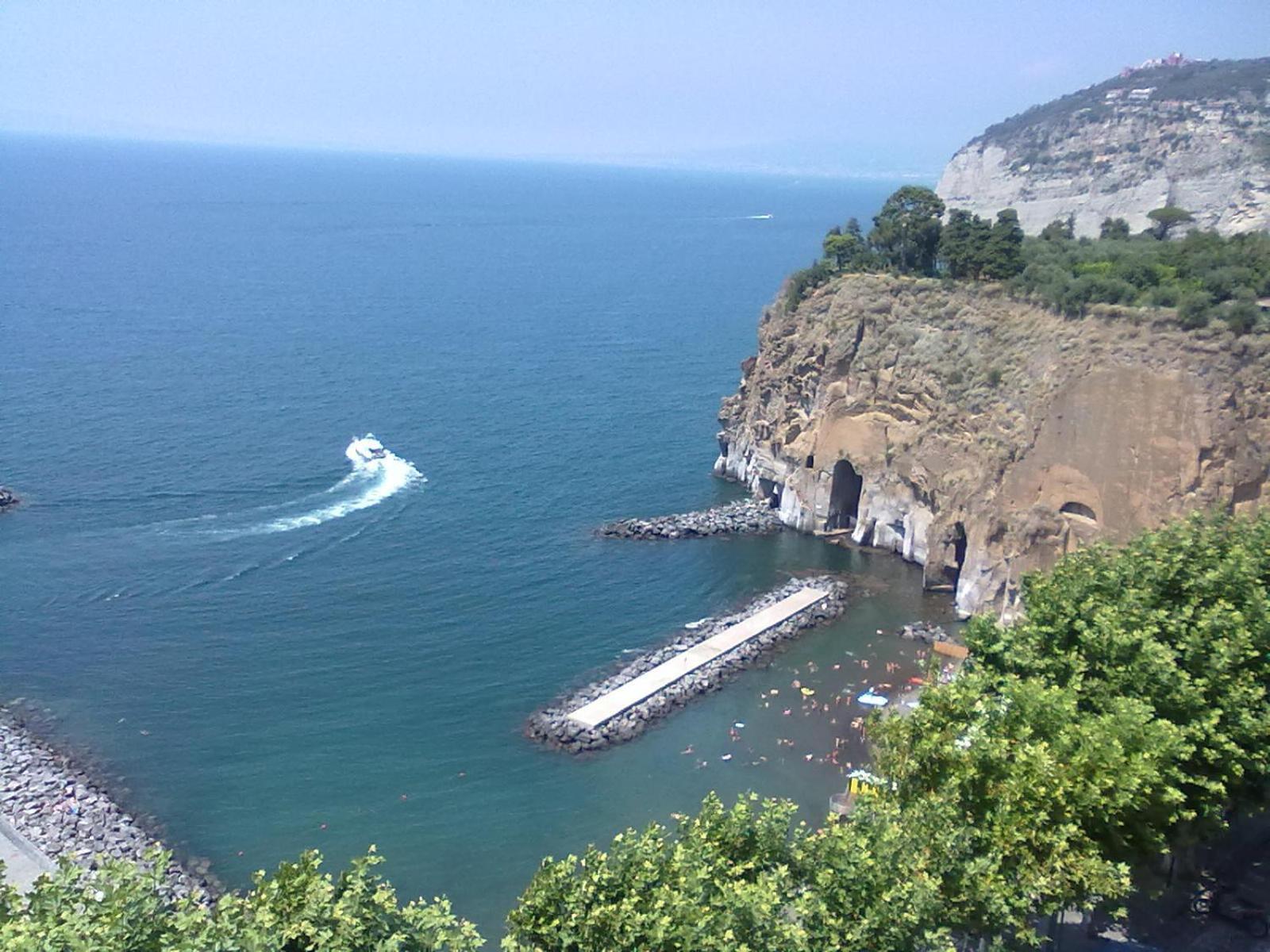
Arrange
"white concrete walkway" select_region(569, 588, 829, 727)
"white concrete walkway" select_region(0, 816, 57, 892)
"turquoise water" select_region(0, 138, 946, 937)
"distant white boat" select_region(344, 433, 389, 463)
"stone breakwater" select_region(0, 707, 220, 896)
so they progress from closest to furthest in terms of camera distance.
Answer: "white concrete walkway" select_region(0, 816, 57, 892)
"stone breakwater" select_region(0, 707, 220, 896)
"turquoise water" select_region(0, 138, 946, 937)
"white concrete walkway" select_region(569, 588, 829, 727)
"distant white boat" select_region(344, 433, 389, 463)

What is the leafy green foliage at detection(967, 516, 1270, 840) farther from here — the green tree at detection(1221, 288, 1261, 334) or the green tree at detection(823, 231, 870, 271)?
the green tree at detection(823, 231, 870, 271)

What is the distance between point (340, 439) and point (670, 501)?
2264 cm

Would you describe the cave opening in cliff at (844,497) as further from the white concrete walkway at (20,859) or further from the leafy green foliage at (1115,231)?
the white concrete walkway at (20,859)

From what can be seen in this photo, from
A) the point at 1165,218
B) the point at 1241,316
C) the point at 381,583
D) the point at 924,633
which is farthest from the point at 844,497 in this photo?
the point at 1165,218

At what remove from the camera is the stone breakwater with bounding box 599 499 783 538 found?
59500mm

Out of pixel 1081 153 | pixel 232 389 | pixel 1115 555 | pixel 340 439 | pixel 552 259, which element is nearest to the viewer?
pixel 1115 555

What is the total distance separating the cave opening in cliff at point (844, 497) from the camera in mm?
61156

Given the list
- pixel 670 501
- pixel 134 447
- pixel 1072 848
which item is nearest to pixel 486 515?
pixel 670 501

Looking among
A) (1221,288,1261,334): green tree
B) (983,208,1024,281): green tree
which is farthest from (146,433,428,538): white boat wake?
(1221,288,1261,334): green tree

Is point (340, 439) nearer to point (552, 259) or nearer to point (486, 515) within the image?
point (486, 515)

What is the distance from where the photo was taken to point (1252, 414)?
149ft

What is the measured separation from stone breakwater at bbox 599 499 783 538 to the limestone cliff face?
1.50 metres

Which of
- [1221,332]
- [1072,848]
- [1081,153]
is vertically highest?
[1081,153]

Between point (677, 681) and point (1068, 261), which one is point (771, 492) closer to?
point (1068, 261)
